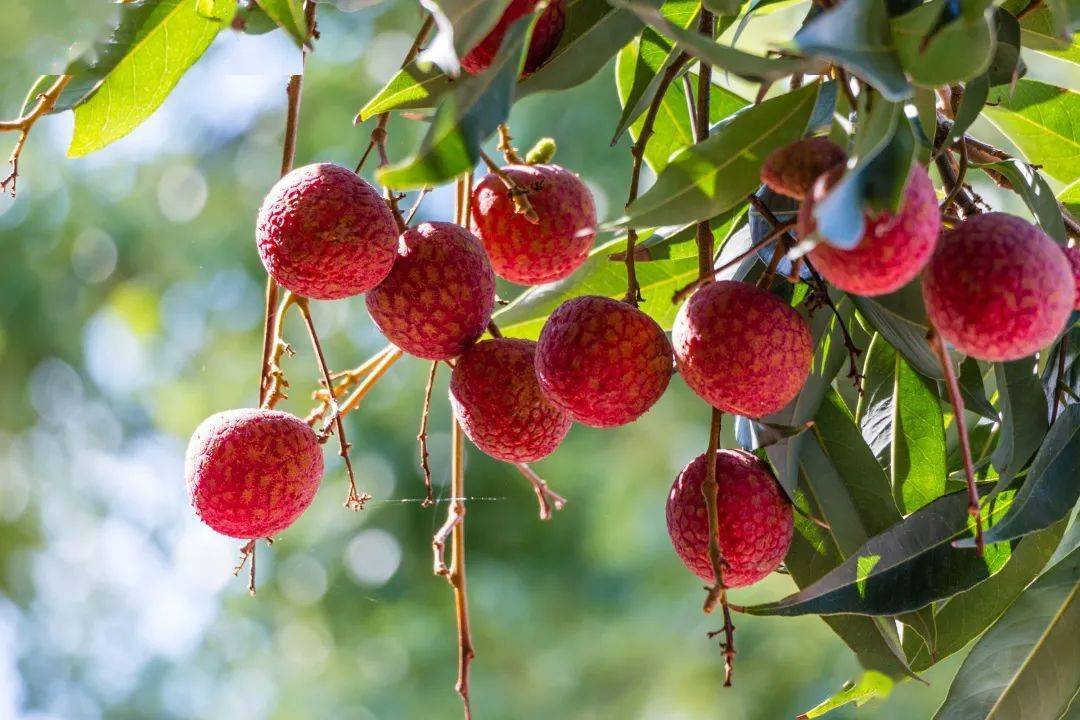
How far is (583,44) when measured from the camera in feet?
1.78

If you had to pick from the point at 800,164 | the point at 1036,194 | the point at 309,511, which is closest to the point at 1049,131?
the point at 1036,194

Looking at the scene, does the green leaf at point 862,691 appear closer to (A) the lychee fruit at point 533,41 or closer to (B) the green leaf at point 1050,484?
(B) the green leaf at point 1050,484

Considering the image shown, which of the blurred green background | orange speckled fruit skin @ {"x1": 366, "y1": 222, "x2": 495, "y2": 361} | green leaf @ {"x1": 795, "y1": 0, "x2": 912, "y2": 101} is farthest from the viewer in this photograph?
the blurred green background

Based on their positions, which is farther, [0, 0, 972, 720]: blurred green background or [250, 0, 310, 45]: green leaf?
[0, 0, 972, 720]: blurred green background

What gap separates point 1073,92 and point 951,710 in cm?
46

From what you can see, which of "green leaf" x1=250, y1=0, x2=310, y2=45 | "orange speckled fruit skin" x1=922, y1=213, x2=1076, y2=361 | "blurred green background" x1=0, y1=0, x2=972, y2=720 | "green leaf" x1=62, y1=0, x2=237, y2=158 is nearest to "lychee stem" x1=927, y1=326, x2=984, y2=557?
"orange speckled fruit skin" x1=922, y1=213, x2=1076, y2=361

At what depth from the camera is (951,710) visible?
61cm

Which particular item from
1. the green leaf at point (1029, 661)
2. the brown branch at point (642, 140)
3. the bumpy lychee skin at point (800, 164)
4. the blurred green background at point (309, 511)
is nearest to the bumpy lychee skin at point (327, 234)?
the brown branch at point (642, 140)

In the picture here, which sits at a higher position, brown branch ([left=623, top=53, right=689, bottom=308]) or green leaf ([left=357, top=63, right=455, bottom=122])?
green leaf ([left=357, top=63, right=455, bottom=122])

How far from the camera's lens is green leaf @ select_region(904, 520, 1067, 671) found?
0.69m

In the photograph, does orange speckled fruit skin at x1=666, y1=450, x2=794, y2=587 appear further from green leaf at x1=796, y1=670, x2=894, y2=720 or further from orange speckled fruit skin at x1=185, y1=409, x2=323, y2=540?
orange speckled fruit skin at x1=185, y1=409, x2=323, y2=540

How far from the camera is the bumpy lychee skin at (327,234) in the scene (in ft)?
1.84

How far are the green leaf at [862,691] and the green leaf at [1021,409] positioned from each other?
0.13 metres

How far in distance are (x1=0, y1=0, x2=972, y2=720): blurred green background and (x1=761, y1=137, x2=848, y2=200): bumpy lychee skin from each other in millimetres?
2162
